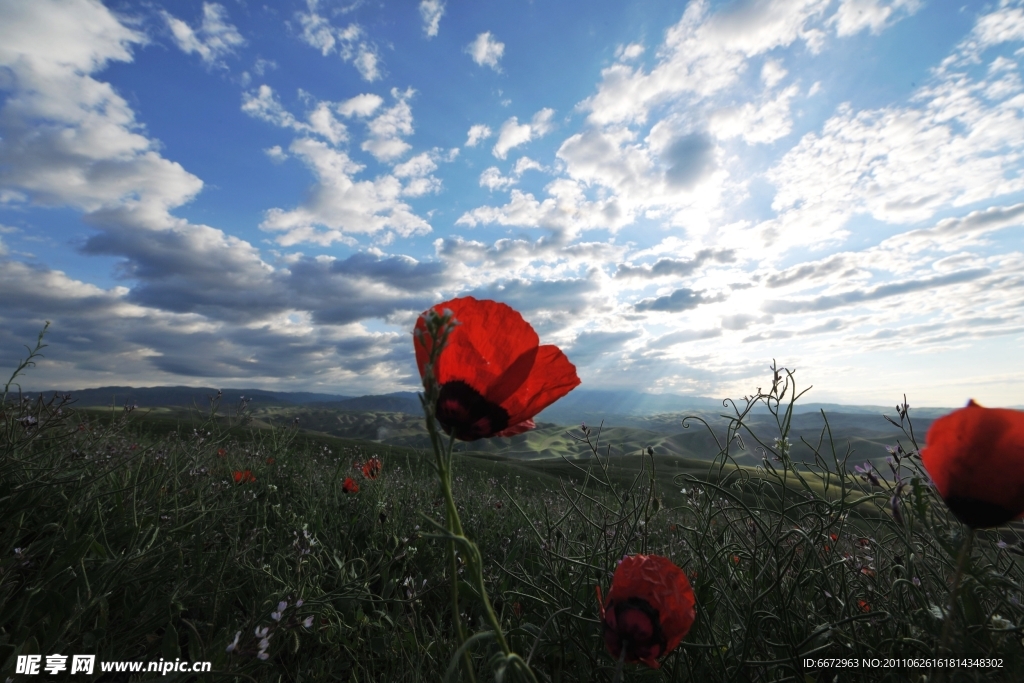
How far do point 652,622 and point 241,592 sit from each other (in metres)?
2.31

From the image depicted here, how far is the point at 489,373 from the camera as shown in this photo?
111 cm

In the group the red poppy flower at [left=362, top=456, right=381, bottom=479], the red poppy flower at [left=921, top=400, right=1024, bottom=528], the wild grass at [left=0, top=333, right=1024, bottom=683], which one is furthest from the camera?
the red poppy flower at [left=362, top=456, right=381, bottom=479]

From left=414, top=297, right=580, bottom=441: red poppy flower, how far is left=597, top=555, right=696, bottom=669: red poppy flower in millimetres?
480

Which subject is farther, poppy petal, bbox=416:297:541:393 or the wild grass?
the wild grass

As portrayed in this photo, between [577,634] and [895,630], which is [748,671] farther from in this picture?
[577,634]

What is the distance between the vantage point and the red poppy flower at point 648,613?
3.50 ft

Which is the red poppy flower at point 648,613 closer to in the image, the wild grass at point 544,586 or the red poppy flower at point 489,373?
the wild grass at point 544,586

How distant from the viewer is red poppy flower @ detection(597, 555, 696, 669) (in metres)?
1.07

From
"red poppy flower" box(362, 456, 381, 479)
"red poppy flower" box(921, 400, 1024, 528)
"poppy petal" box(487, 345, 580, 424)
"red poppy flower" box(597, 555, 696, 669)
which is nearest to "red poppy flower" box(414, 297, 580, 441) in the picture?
"poppy petal" box(487, 345, 580, 424)

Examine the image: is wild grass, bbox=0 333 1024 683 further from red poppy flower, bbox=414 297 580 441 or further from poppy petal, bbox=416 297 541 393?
poppy petal, bbox=416 297 541 393

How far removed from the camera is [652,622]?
1.07m

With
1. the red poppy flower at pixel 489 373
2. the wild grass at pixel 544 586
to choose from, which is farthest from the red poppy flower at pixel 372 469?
the red poppy flower at pixel 489 373

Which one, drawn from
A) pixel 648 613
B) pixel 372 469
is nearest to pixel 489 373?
pixel 648 613

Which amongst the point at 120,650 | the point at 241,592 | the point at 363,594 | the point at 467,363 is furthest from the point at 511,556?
the point at 467,363
